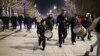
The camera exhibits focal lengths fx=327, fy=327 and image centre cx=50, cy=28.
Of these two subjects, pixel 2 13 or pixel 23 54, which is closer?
pixel 23 54

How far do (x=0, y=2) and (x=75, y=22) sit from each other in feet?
80.5

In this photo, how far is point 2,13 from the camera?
5925 cm

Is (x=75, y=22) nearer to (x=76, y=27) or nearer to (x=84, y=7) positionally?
(x=76, y=27)

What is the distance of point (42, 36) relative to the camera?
1622 centimetres

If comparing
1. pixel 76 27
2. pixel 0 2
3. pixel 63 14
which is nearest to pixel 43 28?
pixel 63 14

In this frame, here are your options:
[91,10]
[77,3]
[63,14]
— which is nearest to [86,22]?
[63,14]

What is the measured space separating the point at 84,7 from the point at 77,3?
1414 centimetres

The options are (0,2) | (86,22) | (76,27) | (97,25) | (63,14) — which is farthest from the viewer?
(0,2)

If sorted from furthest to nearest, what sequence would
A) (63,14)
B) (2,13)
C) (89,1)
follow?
(89,1) → (2,13) → (63,14)

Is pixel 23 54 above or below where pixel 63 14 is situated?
below

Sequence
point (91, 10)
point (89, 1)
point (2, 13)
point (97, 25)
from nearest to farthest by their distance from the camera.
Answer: point (97, 25)
point (2, 13)
point (91, 10)
point (89, 1)

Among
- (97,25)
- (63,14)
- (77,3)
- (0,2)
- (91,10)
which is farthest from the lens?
(77,3)

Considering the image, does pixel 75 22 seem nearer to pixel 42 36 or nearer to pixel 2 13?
pixel 42 36

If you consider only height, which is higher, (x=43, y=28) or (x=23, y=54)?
(x=43, y=28)
